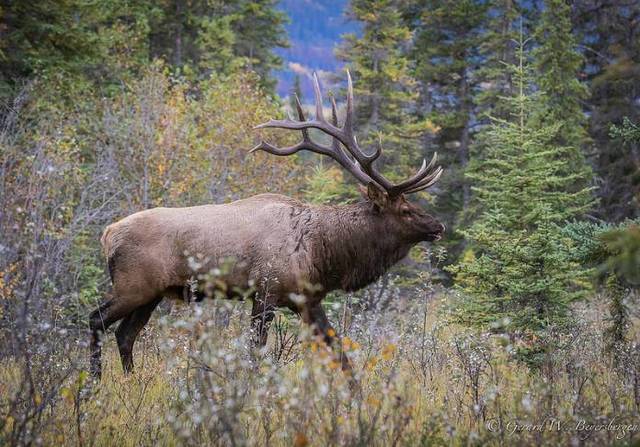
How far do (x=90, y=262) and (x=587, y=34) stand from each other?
1513 centimetres

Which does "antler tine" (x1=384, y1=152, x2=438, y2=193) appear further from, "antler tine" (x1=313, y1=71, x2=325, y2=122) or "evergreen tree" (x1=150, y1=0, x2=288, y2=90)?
"evergreen tree" (x1=150, y1=0, x2=288, y2=90)

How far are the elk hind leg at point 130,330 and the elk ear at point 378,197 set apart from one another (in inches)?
93.1

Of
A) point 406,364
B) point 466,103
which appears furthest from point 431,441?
point 466,103

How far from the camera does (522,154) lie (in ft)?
25.1

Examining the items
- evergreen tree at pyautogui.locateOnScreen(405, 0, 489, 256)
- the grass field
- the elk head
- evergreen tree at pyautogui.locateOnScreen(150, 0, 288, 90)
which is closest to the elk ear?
the elk head

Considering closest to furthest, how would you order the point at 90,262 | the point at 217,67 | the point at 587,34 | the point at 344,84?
the point at 90,262 → the point at 587,34 → the point at 344,84 → the point at 217,67

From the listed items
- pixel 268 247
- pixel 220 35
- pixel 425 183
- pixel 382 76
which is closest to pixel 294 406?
pixel 268 247

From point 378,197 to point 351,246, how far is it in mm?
614

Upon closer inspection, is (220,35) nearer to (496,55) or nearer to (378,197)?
(496,55)

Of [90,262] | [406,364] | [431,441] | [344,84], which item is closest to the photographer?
[431,441]

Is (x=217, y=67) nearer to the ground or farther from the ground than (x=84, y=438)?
farther from the ground

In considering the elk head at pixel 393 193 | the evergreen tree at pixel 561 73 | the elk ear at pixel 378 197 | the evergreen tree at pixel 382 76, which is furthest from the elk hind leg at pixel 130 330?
the evergreen tree at pixel 382 76

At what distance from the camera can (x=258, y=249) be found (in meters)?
6.39

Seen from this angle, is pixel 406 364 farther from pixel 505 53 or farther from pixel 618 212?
pixel 505 53
